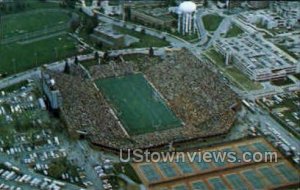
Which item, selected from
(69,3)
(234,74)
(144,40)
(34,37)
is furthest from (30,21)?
(234,74)

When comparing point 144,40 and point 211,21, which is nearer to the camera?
point 144,40

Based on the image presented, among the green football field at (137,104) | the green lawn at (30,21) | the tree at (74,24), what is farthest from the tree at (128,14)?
the green football field at (137,104)

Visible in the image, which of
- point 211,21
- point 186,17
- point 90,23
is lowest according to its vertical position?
point 211,21

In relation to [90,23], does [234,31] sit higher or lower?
lower

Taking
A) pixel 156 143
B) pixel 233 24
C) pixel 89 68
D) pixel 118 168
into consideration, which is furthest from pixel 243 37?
pixel 118 168

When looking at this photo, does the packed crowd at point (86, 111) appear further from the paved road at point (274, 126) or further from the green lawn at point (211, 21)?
the green lawn at point (211, 21)

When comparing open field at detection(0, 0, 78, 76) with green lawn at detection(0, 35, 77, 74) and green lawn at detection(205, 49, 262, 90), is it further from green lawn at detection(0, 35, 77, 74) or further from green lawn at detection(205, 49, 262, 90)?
green lawn at detection(205, 49, 262, 90)

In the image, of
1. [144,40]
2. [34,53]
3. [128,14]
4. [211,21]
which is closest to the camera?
[34,53]

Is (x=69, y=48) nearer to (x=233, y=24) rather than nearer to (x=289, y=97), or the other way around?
(x=233, y=24)

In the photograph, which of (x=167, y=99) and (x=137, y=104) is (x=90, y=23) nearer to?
(x=137, y=104)
